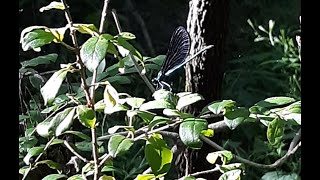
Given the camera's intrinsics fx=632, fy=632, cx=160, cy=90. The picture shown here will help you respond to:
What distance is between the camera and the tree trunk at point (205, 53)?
36.9 inches

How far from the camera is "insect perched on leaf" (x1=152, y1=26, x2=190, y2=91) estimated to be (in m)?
0.82

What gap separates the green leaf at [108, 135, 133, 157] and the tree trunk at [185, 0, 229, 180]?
0.98ft

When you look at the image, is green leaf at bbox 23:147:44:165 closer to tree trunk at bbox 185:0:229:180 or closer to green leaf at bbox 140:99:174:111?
Answer: green leaf at bbox 140:99:174:111

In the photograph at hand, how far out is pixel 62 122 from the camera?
0.67 m

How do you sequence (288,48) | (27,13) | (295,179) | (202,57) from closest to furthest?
1. (202,57)
2. (295,179)
3. (288,48)
4. (27,13)

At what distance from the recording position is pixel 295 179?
1383mm

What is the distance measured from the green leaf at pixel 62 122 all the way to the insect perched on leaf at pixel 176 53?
187 mm

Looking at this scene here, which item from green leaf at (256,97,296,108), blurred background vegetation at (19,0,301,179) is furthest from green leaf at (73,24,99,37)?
blurred background vegetation at (19,0,301,179)

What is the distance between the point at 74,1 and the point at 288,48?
2.53ft

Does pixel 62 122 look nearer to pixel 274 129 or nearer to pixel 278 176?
pixel 274 129
